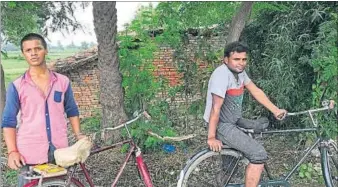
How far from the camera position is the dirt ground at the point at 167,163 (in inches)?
154

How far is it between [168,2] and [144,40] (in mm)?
427

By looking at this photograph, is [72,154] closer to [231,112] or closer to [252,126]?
[231,112]

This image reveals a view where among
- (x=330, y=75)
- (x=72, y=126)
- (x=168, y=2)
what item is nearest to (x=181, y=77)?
(x=168, y=2)

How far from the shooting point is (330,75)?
13.5ft

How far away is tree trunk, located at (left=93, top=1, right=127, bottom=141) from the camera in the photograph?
13.5 ft

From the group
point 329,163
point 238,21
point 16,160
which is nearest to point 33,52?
point 16,160

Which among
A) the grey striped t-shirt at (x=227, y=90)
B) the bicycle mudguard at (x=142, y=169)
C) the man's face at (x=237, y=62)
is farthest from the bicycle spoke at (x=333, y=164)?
the bicycle mudguard at (x=142, y=169)

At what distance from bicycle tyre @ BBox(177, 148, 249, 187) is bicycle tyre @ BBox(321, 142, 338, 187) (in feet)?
1.91

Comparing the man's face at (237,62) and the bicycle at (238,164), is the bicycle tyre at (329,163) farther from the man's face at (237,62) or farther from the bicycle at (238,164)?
the man's face at (237,62)

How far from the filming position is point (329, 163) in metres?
3.38

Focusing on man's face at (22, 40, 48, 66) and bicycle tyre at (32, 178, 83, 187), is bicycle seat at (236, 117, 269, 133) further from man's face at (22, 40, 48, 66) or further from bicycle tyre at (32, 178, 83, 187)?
man's face at (22, 40, 48, 66)

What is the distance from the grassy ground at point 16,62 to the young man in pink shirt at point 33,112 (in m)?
0.39

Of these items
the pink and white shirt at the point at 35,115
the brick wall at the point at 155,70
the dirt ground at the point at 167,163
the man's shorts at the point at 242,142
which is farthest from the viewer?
the brick wall at the point at 155,70

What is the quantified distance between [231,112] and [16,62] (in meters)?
1.73
